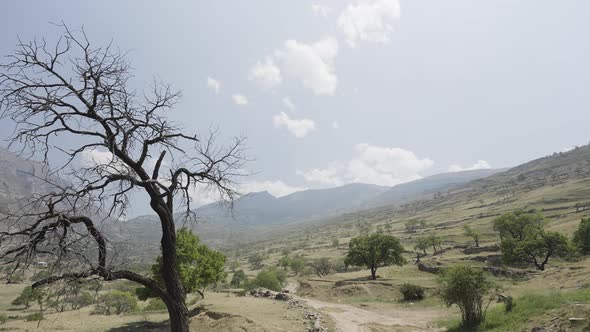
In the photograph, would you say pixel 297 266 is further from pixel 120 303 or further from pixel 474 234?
pixel 120 303

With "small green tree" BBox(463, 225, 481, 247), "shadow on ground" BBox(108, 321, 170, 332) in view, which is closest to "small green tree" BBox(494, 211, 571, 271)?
"small green tree" BBox(463, 225, 481, 247)

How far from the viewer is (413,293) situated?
34.6 m

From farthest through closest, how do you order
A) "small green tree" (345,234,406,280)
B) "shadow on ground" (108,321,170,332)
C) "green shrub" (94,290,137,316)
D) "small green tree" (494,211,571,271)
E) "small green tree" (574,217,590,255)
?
"small green tree" (345,234,406,280), "small green tree" (574,217,590,255), "small green tree" (494,211,571,271), "green shrub" (94,290,137,316), "shadow on ground" (108,321,170,332)

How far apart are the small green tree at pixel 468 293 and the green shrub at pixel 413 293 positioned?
14.5 meters

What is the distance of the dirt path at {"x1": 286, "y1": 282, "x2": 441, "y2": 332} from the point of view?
73.0 feet

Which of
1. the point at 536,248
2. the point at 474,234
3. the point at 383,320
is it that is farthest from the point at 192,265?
the point at 474,234

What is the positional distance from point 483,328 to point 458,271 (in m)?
3.64

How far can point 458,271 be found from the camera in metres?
21.0

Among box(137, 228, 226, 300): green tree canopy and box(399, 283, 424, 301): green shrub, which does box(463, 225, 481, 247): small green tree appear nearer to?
box(399, 283, 424, 301): green shrub

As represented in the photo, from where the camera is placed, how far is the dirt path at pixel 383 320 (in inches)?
877

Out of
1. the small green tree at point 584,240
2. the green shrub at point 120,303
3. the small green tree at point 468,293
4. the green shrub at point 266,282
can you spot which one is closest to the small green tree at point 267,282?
the green shrub at point 266,282

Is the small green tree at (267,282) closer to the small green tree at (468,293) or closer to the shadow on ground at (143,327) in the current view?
the shadow on ground at (143,327)

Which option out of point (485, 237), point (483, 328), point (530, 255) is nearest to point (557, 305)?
point (483, 328)

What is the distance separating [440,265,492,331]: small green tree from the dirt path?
2715mm
